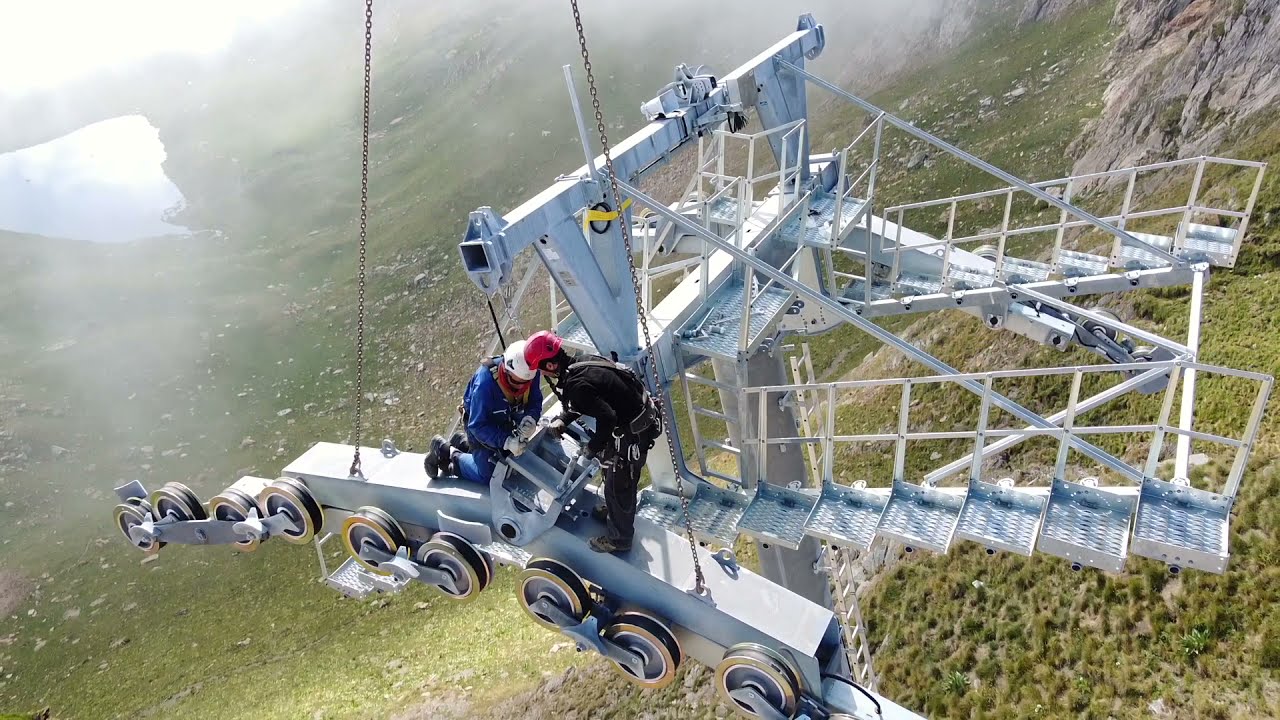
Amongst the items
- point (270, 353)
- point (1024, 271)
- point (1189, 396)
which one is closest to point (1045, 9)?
point (1024, 271)

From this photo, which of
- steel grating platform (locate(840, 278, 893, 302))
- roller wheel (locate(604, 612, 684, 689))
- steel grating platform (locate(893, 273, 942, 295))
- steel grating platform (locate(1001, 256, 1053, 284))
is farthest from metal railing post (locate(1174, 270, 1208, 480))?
roller wheel (locate(604, 612, 684, 689))

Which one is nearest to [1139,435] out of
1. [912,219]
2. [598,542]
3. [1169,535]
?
[1169,535]

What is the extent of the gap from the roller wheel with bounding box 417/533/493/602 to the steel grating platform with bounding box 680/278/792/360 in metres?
3.57

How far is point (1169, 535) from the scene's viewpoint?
6.39m

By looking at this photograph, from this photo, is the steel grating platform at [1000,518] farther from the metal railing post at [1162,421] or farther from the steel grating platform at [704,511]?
the steel grating platform at [704,511]

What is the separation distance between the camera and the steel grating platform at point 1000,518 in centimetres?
690

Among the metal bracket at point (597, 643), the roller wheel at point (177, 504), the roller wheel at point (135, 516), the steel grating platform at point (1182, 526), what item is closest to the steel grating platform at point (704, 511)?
the metal bracket at point (597, 643)

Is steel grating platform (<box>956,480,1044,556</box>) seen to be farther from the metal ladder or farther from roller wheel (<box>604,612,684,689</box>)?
roller wheel (<box>604,612,684,689</box>)

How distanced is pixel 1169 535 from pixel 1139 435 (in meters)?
7.27

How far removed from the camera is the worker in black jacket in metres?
6.89

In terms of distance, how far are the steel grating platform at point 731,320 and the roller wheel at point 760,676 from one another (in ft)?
11.9

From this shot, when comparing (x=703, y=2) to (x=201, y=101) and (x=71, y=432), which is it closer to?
(x=71, y=432)

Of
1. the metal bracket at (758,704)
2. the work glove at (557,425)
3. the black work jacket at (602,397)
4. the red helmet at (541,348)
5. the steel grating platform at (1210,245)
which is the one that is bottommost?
the metal bracket at (758,704)

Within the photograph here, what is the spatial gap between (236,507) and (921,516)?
26.1 feet
